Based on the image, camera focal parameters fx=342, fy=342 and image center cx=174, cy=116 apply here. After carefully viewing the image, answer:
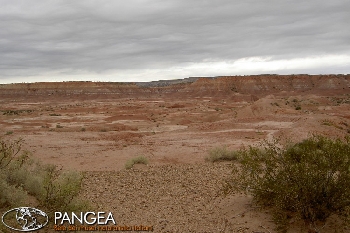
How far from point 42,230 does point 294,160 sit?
5.38 metres

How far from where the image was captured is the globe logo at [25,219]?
6.22 m

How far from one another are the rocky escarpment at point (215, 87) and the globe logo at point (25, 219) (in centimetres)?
9291

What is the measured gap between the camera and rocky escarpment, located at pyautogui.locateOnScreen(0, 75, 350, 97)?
98.9m

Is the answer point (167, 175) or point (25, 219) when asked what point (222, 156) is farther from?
point (25, 219)

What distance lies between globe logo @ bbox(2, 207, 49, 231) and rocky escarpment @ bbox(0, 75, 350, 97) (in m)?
Answer: 92.9

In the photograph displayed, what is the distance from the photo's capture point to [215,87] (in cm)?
10469

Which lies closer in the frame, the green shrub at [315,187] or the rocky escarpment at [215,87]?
the green shrub at [315,187]

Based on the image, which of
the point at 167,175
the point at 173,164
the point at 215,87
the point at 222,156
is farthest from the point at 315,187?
the point at 215,87

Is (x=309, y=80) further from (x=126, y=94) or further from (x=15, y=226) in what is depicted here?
(x=15, y=226)

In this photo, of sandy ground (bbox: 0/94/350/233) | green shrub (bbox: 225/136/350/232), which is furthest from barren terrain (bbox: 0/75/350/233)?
green shrub (bbox: 225/136/350/232)

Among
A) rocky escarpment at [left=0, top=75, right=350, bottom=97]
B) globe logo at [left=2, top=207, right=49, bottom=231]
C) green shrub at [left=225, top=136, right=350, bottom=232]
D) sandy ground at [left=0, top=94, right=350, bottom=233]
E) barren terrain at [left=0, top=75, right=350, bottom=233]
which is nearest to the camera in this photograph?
globe logo at [left=2, top=207, right=49, bottom=231]

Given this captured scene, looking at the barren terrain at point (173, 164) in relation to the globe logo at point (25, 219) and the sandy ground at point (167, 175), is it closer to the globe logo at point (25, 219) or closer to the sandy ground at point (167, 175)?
the sandy ground at point (167, 175)

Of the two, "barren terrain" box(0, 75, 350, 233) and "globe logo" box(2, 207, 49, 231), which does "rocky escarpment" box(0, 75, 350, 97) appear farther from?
"globe logo" box(2, 207, 49, 231)

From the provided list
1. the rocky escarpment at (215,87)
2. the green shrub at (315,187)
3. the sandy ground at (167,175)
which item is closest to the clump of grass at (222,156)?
the sandy ground at (167,175)
